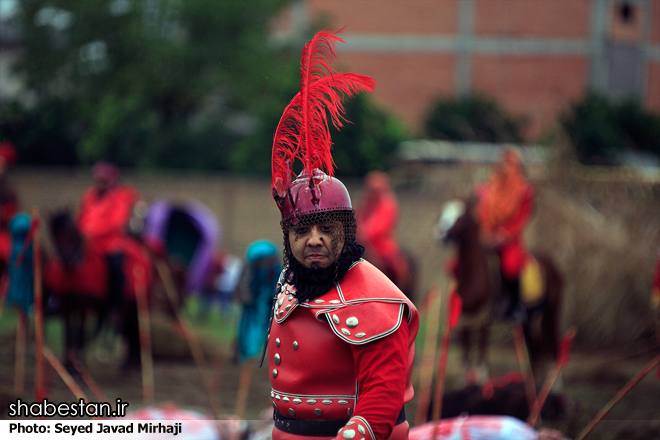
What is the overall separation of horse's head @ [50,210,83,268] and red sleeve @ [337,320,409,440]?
506 cm

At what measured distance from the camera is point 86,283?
257 inches

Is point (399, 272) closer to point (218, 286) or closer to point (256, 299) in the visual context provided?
point (218, 286)

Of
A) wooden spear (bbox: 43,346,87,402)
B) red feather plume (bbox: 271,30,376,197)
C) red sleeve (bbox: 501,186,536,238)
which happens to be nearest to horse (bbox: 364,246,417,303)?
red sleeve (bbox: 501,186,536,238)

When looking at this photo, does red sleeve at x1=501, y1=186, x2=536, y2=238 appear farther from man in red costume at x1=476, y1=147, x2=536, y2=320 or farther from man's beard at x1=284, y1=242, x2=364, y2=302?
man's beard at x1=284, y1=242, x2=364, y2=302

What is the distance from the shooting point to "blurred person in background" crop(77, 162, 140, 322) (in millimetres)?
6730

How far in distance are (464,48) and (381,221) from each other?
40.8 ft

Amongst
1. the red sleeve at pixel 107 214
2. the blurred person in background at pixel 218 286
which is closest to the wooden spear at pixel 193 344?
the red sleeve at pixel 107 214

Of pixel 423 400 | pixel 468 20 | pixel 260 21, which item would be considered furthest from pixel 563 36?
pixel 423 400

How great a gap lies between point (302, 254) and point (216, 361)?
5141 mm

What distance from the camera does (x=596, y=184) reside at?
27.1 ft

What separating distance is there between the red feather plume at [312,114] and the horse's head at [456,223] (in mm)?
4405

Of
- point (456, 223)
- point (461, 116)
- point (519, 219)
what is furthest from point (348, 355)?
point (461, 116)

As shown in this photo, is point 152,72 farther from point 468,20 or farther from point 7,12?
point 468,20

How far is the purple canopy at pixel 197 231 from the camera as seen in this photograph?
8.88 m
